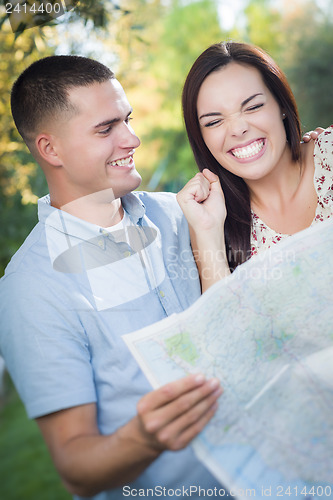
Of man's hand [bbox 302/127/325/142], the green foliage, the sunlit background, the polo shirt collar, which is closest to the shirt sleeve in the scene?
the polo shirt collar

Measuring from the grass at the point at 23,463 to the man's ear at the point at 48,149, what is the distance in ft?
7.66

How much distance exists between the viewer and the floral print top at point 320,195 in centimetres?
181

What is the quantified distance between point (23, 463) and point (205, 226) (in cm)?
265

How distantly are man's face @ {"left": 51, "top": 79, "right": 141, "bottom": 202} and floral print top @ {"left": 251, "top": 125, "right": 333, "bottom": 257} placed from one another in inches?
22.2

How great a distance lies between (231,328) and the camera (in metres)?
1.21

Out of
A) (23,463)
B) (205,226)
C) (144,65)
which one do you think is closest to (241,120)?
(205,226)

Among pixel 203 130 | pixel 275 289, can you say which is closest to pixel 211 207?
pixel 203 130

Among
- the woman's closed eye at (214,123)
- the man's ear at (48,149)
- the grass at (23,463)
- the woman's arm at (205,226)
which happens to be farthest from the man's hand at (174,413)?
the grass at (23,463)

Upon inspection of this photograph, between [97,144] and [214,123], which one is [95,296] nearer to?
[97,144]

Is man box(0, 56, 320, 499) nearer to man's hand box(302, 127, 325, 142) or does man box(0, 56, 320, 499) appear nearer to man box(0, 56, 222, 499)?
man box(0, 56, 222, 499)

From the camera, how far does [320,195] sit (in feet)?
6.00

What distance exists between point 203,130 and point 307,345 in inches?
35.8

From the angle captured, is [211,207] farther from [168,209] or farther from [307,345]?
[307,345]

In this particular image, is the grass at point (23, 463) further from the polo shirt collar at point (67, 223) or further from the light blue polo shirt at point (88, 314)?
the polo shirt collar at point (67, 223)
